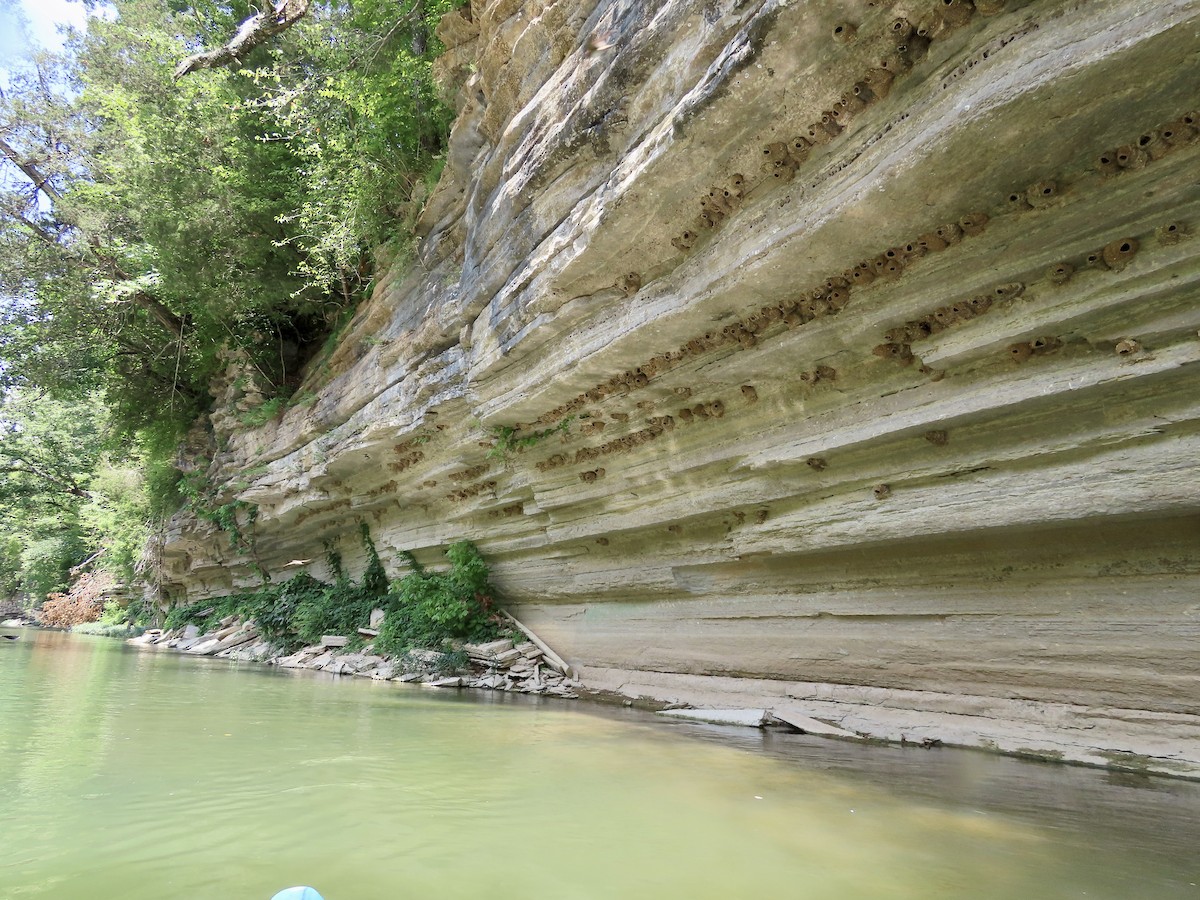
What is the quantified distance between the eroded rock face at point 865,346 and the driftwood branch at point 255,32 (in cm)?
741

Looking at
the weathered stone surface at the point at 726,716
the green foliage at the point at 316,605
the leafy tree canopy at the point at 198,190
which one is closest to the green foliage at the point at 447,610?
the green foliage at the point at 316,605

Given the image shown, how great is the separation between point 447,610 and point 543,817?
7352 mm

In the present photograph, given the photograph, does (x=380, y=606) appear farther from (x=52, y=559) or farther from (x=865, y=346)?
(x=52, y=559)

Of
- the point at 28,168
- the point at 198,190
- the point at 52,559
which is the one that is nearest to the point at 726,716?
the point at 198,190

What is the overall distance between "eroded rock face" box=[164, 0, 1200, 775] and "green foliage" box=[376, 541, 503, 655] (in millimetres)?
2290

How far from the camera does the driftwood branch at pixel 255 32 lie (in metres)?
12.9

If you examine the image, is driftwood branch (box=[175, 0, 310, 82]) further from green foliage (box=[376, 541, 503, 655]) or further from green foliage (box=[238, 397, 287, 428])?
green foliage (box=[376, 541, 503, 655])

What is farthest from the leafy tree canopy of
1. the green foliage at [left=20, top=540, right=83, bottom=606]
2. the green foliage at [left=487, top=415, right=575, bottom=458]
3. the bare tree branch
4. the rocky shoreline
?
the green foliage at [left=20, top=540, right=83, bottom=606]

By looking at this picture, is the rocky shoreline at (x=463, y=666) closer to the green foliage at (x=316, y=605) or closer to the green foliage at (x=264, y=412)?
the green foliage at (x=316, y=605)

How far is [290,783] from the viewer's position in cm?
319

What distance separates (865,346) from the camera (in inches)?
204

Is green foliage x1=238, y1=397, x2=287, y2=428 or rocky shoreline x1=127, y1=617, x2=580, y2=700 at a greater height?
green foliage x1=238, y1=397, x2=287, y2=428

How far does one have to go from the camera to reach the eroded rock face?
3727 millimetres

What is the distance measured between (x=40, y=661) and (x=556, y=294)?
10.2 metres
